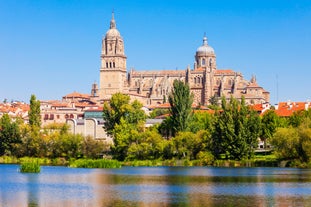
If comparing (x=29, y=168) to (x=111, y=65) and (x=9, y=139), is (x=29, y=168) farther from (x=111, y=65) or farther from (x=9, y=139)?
(x=111, y=65)

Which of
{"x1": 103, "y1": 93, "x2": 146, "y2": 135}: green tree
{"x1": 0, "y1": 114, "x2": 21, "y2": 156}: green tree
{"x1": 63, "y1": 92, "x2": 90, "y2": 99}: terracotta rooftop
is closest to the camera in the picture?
{"x1": 0, "y1": 114, "x2": 21, "y2": 156}: green tree

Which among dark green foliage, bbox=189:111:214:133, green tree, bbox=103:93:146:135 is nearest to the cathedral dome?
dark green foliage, bbox=189:111:214:133

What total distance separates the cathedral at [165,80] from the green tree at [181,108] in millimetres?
73839

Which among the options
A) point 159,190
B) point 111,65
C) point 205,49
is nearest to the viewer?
point 159,190

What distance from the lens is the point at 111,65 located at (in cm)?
15412

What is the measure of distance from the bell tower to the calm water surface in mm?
102624

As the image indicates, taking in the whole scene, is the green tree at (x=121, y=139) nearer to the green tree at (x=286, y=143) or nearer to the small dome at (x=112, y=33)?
the green tree at (x=286, y=143)

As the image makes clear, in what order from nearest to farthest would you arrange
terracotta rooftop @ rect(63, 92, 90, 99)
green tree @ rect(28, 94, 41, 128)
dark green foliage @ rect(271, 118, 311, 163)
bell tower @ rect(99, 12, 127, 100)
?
dark green foliage @ rect(271, 118, 311, 163) → green tree @ rect(28, 94, 41, 128) → bell tower @ rect(99, 12, 127, 100) → terracotta rooftop @ rect(63, 92, 90, 99)

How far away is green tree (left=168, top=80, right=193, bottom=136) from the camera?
241ft

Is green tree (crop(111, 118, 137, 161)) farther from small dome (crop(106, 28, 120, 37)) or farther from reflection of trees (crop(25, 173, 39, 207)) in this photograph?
small dome (crop(106, 28, 120, 37))

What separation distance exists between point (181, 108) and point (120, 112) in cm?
749

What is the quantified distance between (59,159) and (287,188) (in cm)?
3630

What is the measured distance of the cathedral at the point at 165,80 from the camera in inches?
6053

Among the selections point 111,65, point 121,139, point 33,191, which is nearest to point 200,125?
point 121,139
